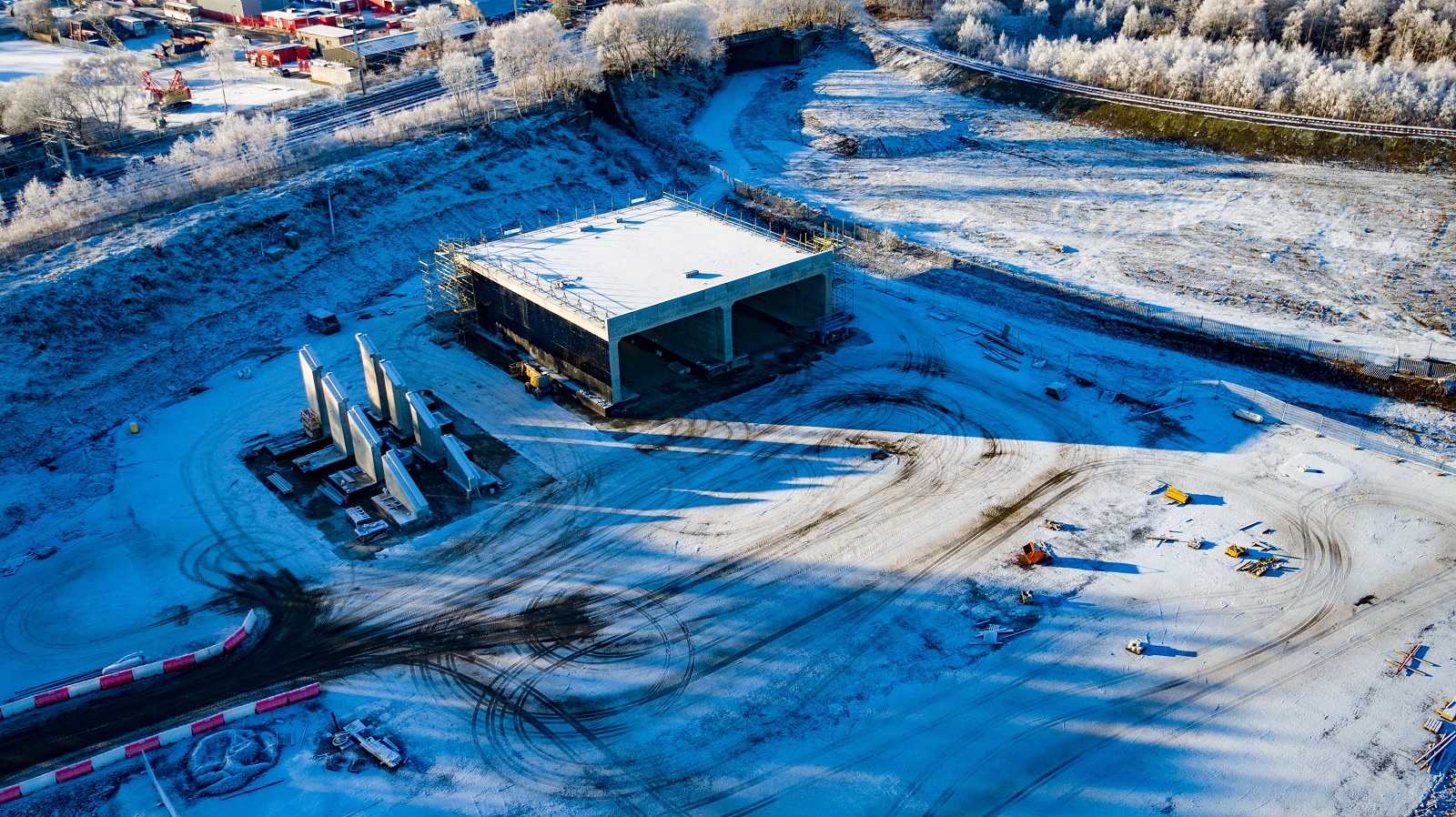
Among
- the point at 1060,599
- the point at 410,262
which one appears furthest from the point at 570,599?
the point at 410,262

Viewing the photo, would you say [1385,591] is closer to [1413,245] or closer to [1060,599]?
[1060,599]

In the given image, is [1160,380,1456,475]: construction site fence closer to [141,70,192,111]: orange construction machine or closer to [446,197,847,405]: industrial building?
[446,197,847,405]: industrial building

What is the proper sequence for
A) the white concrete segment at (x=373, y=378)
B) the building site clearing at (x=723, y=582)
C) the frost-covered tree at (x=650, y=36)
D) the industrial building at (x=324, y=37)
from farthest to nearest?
1. the industrial building at (x=324, y=37)
2. the frost-covered tree at (x=650, y=36)
3. the white concrete segment at (x=373, y=378)
4. the building site clearing at (x=723, y=582)

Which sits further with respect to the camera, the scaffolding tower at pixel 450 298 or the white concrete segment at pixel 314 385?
the scaffolding tower at pixel 450 298

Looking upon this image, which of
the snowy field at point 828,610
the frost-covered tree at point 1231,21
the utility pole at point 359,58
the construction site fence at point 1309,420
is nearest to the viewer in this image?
the snowy field at point 828,610

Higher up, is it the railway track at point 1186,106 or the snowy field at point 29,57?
the snowy field at point 29,57

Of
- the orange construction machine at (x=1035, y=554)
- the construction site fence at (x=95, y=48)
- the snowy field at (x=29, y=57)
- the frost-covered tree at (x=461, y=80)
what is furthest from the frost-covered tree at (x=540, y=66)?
the orange construction machine at (x=1035, y=554)

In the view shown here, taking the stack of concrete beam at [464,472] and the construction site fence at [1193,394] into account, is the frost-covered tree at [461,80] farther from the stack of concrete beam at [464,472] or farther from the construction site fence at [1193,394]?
the stack of concrete beam at [464,472]

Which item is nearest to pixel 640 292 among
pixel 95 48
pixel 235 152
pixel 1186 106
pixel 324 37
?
pixel 235 152
